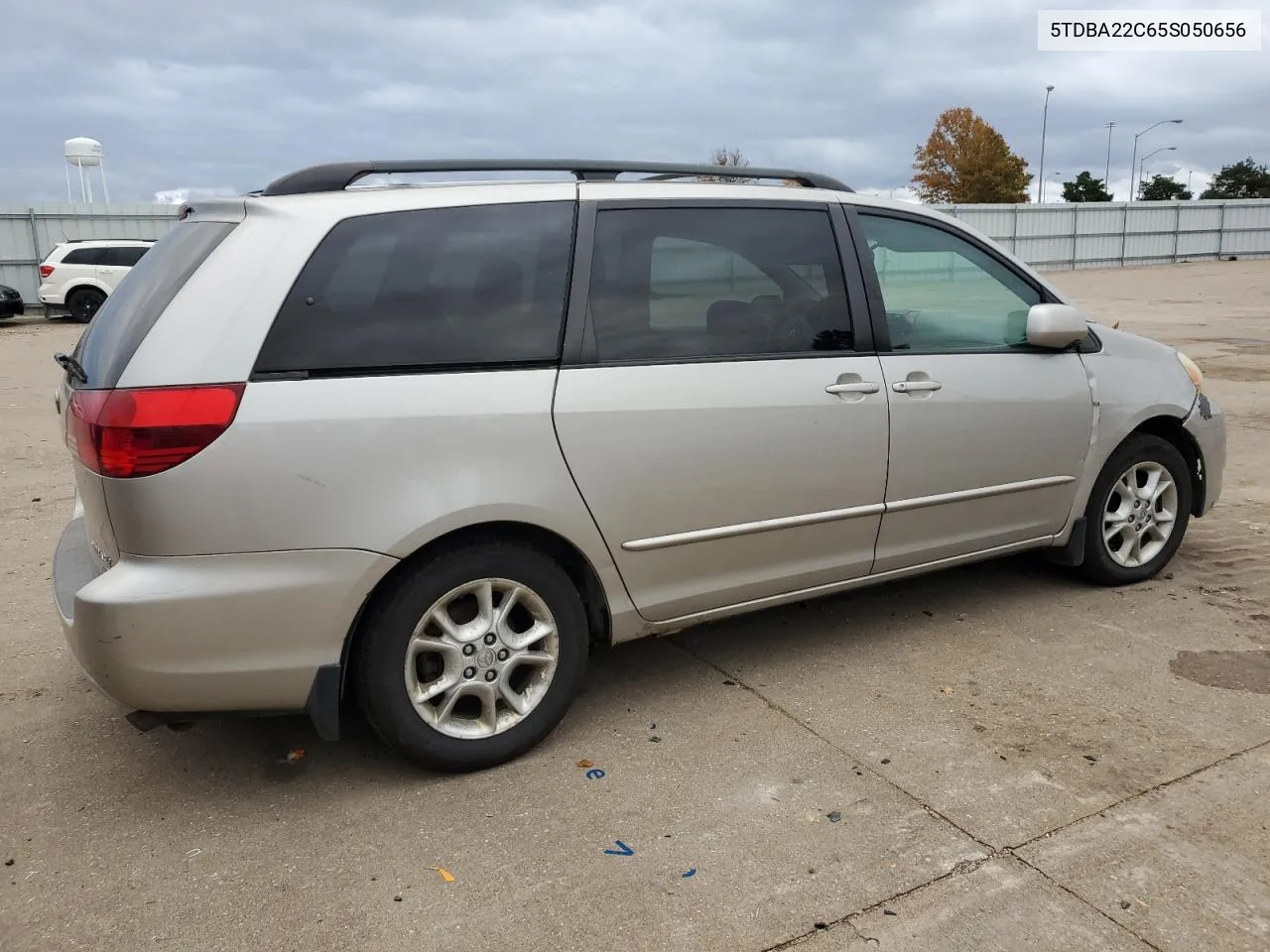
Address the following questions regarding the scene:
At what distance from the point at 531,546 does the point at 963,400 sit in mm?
1804

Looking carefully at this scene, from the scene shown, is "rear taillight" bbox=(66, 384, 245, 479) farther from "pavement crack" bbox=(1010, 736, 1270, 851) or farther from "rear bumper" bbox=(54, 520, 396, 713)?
"pavement crack" bbox=(1010, 736, 1270, 851)

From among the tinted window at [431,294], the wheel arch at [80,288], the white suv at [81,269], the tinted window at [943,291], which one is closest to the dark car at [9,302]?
the white suv at [81,269]

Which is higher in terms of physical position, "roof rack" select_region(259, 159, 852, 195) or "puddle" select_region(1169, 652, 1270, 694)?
"roof rack" select_region(259, 159, 852, 195)

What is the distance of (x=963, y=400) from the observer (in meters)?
3.97

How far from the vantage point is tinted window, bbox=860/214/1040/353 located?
395 centimetres

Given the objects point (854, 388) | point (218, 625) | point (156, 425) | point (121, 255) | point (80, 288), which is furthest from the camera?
point (80, 288)

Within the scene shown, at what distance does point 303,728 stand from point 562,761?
926mm

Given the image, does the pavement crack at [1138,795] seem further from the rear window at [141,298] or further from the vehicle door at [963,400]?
the rear window at [141,298]

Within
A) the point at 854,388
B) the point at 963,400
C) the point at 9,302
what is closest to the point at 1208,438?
the point at 963,400

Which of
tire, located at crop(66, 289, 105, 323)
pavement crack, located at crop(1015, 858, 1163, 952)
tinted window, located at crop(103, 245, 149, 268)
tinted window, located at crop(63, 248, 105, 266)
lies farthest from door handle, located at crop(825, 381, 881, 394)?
tire, located at crop(66, 289, 105, 323)

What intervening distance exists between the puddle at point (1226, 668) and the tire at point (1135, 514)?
709 mm

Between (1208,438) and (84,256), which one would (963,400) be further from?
(84,256)

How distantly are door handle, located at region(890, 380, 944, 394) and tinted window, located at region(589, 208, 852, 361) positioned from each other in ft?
0.78

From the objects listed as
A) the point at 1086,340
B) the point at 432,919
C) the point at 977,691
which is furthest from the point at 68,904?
the point at 1086,340
